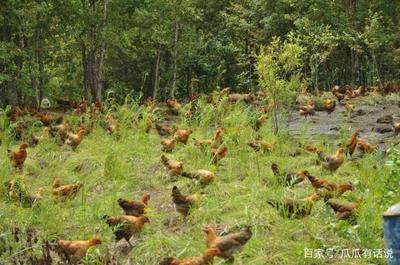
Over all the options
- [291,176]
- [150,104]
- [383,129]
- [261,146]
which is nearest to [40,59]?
[150,104]

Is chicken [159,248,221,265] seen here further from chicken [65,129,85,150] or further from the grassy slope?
chicken [65,129,85,150]

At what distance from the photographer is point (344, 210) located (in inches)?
190

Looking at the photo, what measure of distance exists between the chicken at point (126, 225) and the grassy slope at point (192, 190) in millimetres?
146

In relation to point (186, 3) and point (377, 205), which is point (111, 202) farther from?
point (186, 3)

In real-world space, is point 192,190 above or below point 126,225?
below

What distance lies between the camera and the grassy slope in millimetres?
4660

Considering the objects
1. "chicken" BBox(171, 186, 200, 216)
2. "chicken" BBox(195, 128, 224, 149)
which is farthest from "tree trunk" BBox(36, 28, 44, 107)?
"chicken" BBox(171, 186, 200, 216)

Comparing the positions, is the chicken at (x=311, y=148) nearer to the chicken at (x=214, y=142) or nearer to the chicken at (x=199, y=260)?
the chicken at (x=214, y=142)

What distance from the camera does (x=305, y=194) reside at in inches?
234

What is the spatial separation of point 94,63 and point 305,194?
12.7 metres

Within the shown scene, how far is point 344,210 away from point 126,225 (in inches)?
73.7

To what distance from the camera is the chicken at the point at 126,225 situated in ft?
15.9

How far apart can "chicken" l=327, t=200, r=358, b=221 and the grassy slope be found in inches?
3.1

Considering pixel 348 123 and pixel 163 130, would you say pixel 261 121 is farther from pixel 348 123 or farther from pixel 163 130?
pixel 348 123
